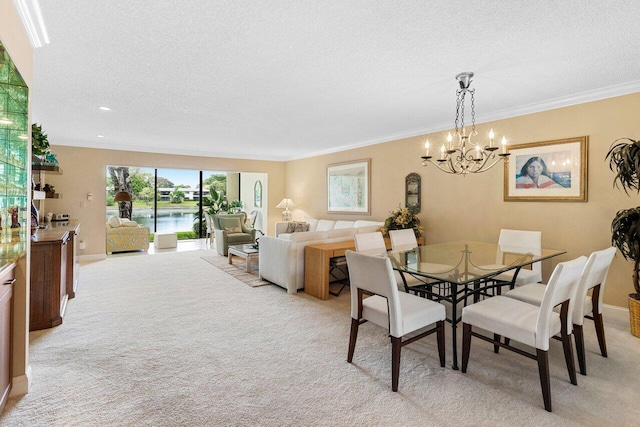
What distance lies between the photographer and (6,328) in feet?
6.38

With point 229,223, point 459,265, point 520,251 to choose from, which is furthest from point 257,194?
point 459,265

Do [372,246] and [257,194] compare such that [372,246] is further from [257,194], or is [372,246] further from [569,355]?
[257,194]

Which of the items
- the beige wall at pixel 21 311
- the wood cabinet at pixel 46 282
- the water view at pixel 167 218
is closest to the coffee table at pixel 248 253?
the wood cabinet at pixel 46 282

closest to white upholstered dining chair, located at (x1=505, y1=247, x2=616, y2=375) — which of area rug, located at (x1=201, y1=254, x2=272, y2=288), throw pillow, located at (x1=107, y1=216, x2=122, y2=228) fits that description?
area rug, located at (x1=201, y1=254, x2=272, y2=288)

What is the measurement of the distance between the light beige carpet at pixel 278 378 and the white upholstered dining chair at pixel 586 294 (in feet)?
0.63

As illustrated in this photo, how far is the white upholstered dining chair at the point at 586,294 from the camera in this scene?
2.33 meters

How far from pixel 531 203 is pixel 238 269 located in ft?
15.5

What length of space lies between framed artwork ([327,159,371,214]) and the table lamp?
1.21 m

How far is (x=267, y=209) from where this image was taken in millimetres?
8977

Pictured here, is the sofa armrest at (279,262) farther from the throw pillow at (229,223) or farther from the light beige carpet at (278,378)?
the throw pillow at (229,223)

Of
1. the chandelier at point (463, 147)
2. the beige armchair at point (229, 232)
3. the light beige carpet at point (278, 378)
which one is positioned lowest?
the light beige carpet at point (278, 378)

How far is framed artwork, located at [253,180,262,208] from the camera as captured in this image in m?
9.86

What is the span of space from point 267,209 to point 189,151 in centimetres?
251

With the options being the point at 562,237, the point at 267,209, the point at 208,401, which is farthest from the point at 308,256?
the point at 267,209
